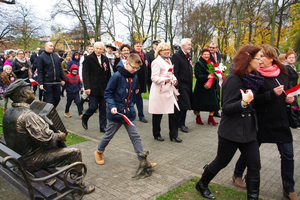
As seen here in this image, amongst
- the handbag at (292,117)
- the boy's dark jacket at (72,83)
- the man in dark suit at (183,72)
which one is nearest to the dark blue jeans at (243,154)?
the handbag at (292,117)

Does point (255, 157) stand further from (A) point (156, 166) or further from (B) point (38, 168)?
(B) point (38, 168)

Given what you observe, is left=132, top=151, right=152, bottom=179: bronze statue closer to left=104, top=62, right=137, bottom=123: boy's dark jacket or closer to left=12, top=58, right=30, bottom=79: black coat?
left=104, top=62, right=137, bottom=123: boy's dark jacket

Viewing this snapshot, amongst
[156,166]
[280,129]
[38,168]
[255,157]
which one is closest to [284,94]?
[280,129]

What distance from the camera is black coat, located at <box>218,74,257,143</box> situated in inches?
119

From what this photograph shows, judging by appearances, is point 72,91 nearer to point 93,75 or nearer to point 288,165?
point 93,75

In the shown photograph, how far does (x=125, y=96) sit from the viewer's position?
4.33 metres

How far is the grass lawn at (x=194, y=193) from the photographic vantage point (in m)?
3.46

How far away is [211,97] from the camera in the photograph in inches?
279

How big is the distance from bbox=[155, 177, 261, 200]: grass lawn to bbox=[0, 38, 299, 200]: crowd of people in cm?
15

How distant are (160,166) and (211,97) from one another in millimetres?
3196

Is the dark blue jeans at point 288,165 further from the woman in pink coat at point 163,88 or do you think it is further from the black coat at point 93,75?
the black coat at point 93,75

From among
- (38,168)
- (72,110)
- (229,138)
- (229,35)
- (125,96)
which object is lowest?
(72,110)

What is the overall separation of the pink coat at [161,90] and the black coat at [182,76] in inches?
14.2

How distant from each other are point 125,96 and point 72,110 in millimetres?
5630
